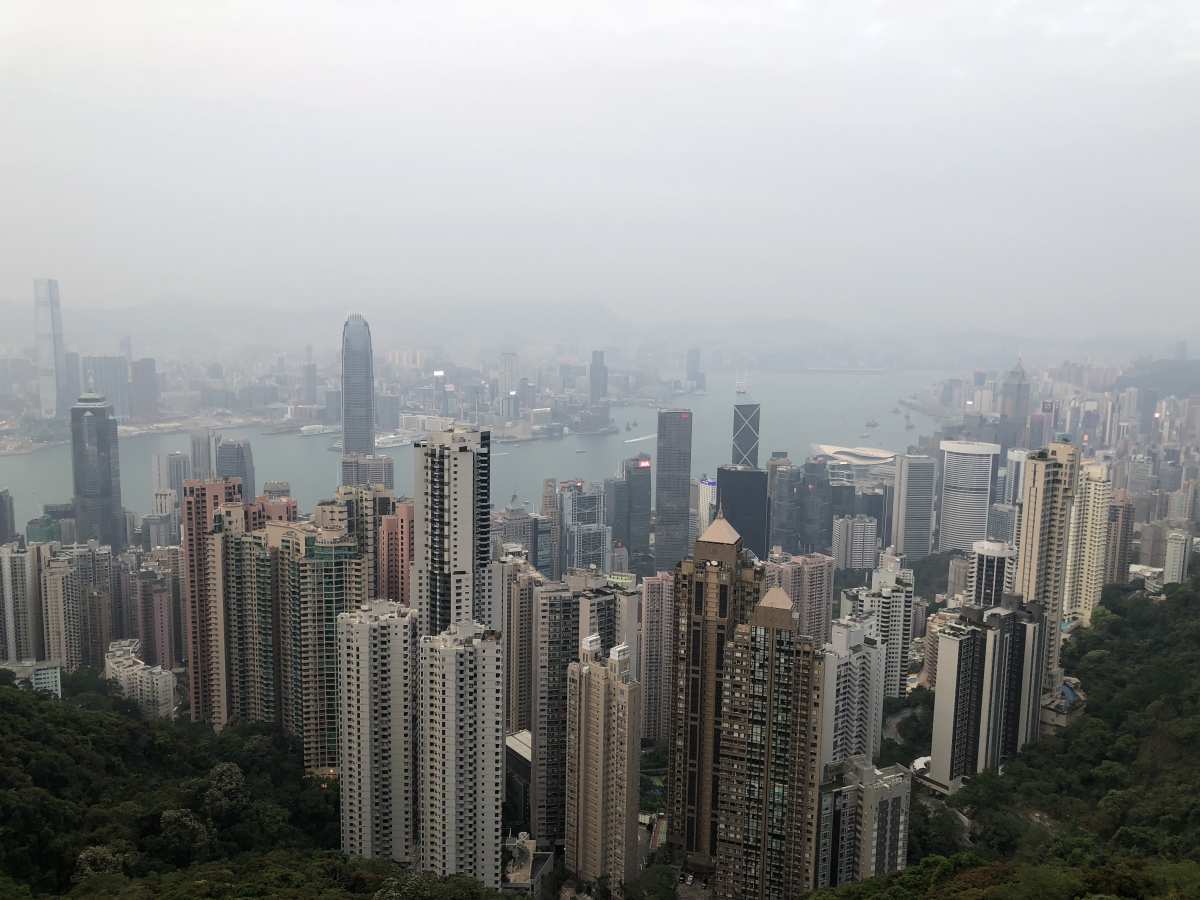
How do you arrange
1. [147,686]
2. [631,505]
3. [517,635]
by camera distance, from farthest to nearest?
[631,505] < [147,686] < [517,635]

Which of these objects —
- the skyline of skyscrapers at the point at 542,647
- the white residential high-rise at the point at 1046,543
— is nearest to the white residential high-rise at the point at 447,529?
the skyline of skyscrapers at the point at 542,647

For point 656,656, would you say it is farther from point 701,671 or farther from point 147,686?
point 147,686

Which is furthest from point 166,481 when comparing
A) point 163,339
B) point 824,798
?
point 824,798

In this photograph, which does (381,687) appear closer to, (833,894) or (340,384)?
(833,894)

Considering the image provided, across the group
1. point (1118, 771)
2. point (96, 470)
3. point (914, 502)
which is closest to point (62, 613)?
point (96, 470)

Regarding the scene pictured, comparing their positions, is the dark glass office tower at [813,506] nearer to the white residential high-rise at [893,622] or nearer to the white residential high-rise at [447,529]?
the white residential high-rise at [893,622]

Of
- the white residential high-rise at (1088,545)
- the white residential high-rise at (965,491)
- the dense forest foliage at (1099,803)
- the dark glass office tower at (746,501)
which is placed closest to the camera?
the dense forest foliage at (1099,803)

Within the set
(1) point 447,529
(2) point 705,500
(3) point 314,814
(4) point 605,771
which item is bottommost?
(3) point 314,814
